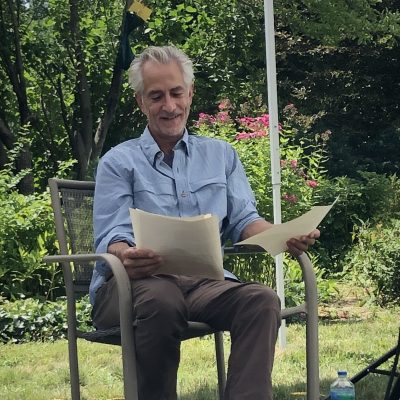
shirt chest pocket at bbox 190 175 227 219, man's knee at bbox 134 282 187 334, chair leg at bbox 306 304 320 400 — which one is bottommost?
chair leg at bbox 306 304 320 400

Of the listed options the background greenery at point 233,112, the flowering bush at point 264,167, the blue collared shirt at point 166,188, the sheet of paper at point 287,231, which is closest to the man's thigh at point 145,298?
the blue collared shirt at point 166,188

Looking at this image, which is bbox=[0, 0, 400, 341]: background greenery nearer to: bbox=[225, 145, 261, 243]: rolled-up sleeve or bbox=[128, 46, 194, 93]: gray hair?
bbox=[225, 145, 261, 243]: rolled-up sleeve

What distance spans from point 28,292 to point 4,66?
5497 millimetres

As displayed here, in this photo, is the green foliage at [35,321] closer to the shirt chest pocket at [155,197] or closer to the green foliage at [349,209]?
the shirt chest pocket at [155,197]

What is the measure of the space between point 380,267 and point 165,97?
4.00 m

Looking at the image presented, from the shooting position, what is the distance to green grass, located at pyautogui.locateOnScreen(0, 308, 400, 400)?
3711 millimetres

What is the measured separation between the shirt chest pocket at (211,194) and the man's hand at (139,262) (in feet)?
1.35

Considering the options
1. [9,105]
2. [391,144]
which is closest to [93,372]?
[9,105]

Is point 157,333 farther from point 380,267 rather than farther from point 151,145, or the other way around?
point 380,267

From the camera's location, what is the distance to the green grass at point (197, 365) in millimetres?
3711

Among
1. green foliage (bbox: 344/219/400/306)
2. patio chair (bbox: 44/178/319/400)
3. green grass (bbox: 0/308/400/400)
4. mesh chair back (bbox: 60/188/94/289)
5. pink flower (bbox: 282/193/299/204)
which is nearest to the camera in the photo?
patio chair (bbox: 44/178/319/400)

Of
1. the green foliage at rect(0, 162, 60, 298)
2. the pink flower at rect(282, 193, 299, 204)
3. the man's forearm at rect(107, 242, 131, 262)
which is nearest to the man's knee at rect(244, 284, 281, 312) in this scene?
the man's forearm at rect(107, 242, 131, 262)

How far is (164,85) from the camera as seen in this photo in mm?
2797

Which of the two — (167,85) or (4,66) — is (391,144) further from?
(167,85)
